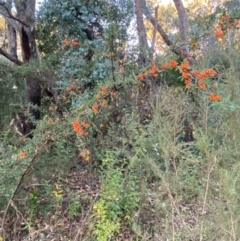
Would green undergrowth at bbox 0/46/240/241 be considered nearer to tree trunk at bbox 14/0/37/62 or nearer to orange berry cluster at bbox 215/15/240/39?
orange berry cluster at bbox 215/15/240/39

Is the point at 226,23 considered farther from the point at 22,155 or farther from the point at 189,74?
the point at 22,155

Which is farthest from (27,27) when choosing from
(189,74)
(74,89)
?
(189,74)

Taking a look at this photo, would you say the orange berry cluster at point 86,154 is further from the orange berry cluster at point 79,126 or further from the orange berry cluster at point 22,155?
the orange berry cluster at point 22,155

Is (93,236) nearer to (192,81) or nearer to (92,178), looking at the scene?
(92,178)

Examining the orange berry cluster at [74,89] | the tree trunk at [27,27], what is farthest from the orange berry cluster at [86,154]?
the tree trunk at [27,27]

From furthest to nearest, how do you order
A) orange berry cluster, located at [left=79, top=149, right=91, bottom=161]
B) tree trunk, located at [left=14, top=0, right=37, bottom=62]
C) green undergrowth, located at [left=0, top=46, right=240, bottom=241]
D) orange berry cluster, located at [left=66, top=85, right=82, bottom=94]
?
tree trunk, located at [left=14, top=0, right=37, bottom=62] → orange berry cluster, located at [left=66, top=85, right=82, bottom=94] → orange berry cluster, located at [left=79, top=149, right=91, bottom=161] → green undergrowth, located at [left=0, top=46, right=240, bottom=241]

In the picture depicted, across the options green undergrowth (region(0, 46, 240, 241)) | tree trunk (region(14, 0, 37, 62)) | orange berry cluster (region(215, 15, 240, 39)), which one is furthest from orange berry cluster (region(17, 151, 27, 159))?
tree trunk (region(14, 0, 37, 62))

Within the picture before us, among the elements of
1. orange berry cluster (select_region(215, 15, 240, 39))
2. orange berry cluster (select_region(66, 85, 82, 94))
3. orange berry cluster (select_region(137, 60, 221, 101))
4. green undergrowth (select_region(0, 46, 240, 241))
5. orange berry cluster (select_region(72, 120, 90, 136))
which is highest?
orange berry cluster (select_region(215, 15, 240, 39))

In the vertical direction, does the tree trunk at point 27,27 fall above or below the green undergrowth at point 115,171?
above

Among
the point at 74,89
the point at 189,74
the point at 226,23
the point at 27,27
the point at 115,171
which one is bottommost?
the point at 115,171

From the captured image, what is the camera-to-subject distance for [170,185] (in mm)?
2139

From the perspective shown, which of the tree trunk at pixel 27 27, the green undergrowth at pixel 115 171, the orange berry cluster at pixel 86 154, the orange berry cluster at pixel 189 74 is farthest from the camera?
the tree trunk at pixel 27 27

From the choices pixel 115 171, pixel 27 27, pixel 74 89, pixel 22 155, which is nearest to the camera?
pixel 22 155

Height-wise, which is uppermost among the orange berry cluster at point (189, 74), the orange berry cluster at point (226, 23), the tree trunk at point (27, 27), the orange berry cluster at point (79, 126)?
the tree trunk at point (27, 27)
